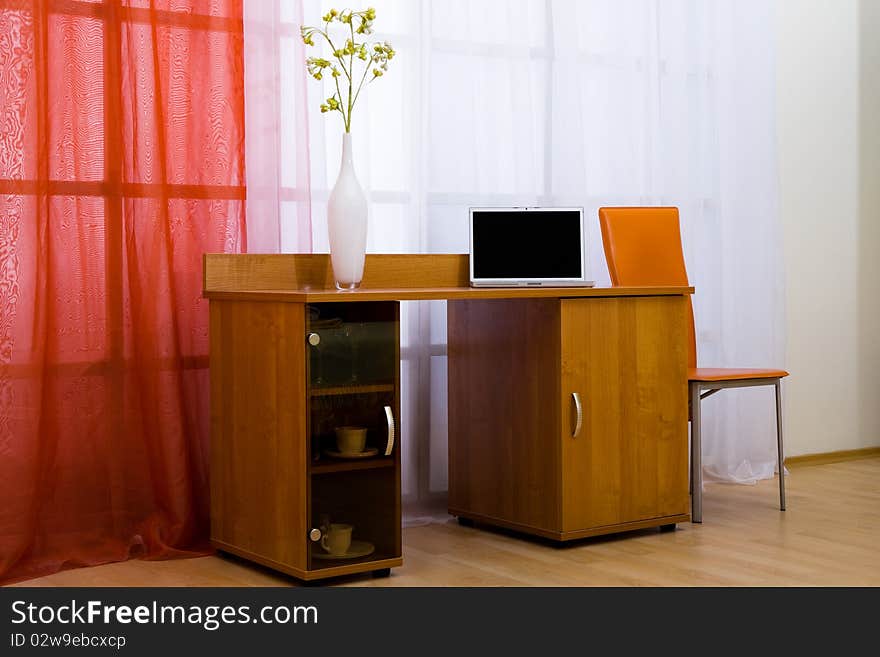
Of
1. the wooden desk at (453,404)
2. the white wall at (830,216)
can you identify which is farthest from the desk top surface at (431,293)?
the white wall at (830,216)

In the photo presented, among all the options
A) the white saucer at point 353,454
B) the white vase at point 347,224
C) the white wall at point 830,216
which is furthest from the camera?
the white wall at point 830,216

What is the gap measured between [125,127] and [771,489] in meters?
2.64

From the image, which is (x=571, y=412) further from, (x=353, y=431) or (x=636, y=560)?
(x=353, y=431)

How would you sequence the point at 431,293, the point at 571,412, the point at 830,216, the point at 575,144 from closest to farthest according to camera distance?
the point at 431,293, the point at 571,412, the point at 575,144, the point at 830,216

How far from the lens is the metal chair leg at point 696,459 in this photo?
12.0 ft

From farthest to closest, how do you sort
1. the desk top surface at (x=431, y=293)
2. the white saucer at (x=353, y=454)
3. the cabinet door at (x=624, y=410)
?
the cabinet door at (x=624, y=410), the white saucer at (x=353, y=454), the desk top surface at (x=431, y=293)

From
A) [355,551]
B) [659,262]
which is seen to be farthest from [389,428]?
[659,262]

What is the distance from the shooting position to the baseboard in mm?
4906

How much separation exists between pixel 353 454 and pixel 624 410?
892mm

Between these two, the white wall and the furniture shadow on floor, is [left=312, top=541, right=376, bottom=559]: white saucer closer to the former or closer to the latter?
the furniture shadow on floor

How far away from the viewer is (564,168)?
163 inches

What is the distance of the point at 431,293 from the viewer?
3.11 metres

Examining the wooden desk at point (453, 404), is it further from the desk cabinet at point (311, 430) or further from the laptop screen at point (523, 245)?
the laptop screen at point (523, 245)

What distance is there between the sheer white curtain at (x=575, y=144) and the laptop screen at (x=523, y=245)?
0.33 meters
